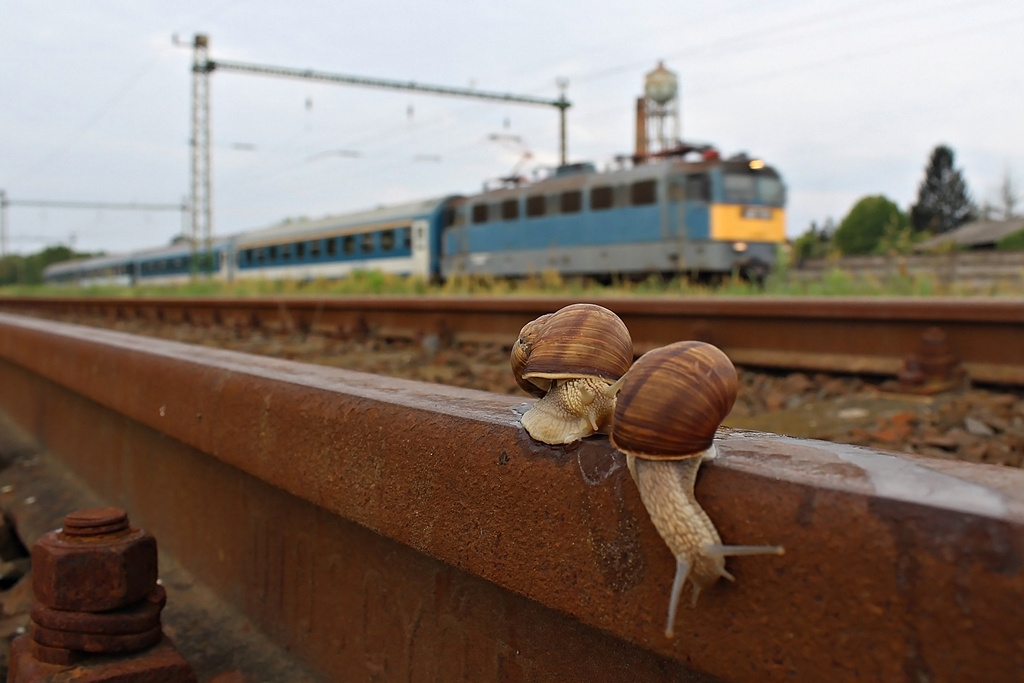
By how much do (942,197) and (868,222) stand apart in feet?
80.7

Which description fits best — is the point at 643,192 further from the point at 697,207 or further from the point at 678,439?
the point at 678,439

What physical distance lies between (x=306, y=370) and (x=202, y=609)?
71cm

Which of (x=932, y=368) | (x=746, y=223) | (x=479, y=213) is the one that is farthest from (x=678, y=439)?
(x=479, y=213)

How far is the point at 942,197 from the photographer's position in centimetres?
6366

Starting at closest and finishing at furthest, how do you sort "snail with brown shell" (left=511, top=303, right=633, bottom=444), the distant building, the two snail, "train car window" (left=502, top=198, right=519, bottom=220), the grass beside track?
the two snail → "snail with brown shell" (left=511, top=303, right=633, bottom=444) → the grass beside track → "train car window" (left=502, top=198, right=519, bottom=220) → the distant building

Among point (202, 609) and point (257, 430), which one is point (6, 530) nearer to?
point (202, 609)

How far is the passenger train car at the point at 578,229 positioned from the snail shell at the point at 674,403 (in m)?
12.2

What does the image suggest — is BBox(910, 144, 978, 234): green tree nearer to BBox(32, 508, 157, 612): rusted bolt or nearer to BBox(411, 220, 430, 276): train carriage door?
BBox(411, 220, 430, 276): train carriage door

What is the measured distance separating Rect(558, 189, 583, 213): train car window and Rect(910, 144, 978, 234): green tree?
50144 millimetres

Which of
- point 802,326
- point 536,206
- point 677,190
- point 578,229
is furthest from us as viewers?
point 536,206

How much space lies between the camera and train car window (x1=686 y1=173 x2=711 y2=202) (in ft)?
52.6

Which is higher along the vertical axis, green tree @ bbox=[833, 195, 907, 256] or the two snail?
green tree @ bbox=[833, 195, 907, 256]

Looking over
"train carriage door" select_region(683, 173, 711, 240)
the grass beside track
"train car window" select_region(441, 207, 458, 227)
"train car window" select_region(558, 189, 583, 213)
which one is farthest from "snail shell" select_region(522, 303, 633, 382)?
"train car window" select_region(441, 207, 458, 227)

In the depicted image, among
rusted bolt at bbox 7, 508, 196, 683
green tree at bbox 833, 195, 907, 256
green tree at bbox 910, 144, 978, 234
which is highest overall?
green tree at bbox 910, 144, 978, 234
